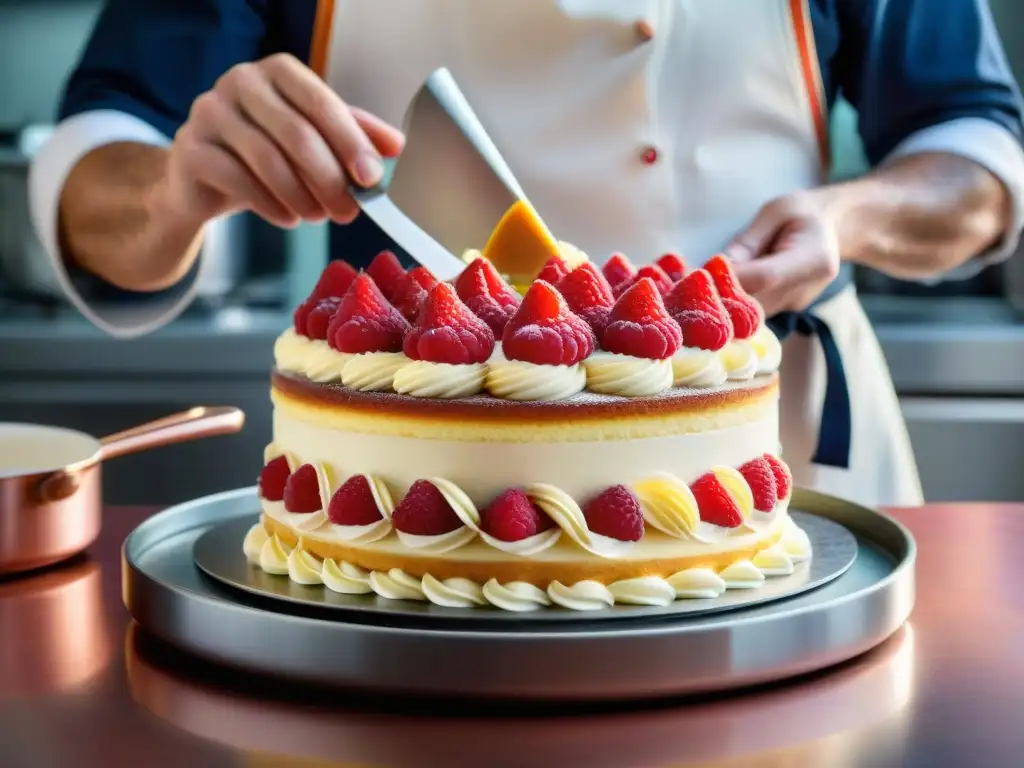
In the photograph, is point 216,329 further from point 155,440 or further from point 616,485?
point 616,485

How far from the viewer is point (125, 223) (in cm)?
171

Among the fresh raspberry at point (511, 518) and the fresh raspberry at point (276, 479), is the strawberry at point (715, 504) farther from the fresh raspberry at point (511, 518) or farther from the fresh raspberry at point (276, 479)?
the fresh raspberry at point (276, 479)

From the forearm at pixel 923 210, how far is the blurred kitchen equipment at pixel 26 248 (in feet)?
5.54

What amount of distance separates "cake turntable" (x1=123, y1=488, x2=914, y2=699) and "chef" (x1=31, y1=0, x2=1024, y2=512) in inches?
30.1

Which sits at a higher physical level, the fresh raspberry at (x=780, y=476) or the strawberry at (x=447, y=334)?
the strawberry at (x=447, y=334)

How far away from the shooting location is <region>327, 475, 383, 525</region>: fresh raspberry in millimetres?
962

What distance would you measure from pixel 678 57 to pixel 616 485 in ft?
3.09

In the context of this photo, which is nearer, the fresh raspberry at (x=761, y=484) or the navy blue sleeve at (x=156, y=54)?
the fresh raspberry at (x=761, y=484)

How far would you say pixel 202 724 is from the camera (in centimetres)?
79

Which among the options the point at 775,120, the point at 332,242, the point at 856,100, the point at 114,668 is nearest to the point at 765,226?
the point at 775,120

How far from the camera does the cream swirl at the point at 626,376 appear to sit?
3.12 feet

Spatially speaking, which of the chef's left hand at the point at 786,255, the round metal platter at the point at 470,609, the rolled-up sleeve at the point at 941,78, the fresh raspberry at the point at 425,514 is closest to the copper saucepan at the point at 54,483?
the round metal platter at the point at 470,609

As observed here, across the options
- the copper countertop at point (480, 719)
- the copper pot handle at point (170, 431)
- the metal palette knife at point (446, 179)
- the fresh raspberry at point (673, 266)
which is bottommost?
the copper countertop at point (480, 719)

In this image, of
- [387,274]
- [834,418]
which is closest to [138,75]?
[387,274]
